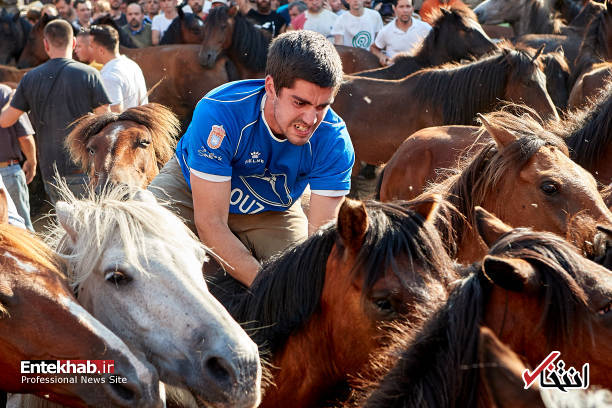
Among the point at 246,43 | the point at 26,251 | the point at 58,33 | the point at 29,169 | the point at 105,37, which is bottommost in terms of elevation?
the point at 29,169

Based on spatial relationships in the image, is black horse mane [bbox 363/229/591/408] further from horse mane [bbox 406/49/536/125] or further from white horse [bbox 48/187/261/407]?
horse mane [bbox 406/49/536/125]

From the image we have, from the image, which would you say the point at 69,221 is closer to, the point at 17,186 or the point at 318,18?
the point at 17,186

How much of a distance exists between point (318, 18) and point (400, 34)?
1.50 meters

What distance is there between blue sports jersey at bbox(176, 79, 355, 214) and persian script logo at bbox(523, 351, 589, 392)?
68.0 inches

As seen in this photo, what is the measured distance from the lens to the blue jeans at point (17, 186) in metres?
6.62

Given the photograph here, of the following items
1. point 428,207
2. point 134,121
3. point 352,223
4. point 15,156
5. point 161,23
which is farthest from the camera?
point 161,23

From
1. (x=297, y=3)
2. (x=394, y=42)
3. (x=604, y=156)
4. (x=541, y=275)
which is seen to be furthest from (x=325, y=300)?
(x=297, y=3)

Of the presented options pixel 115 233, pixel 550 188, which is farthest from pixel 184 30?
pixel 115 233

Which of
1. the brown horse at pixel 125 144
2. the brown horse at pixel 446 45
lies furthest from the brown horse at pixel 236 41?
the brown horse at pixel 125 144

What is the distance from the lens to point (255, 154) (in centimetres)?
325

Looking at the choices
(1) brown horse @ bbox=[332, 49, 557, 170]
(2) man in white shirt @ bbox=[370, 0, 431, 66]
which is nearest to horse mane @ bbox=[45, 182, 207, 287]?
(1) brown horse @ bbox=[332, 49, 557, 170]

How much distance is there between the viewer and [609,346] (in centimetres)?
180

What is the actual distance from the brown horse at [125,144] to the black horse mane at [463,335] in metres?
3.66

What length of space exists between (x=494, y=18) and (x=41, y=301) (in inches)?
478
